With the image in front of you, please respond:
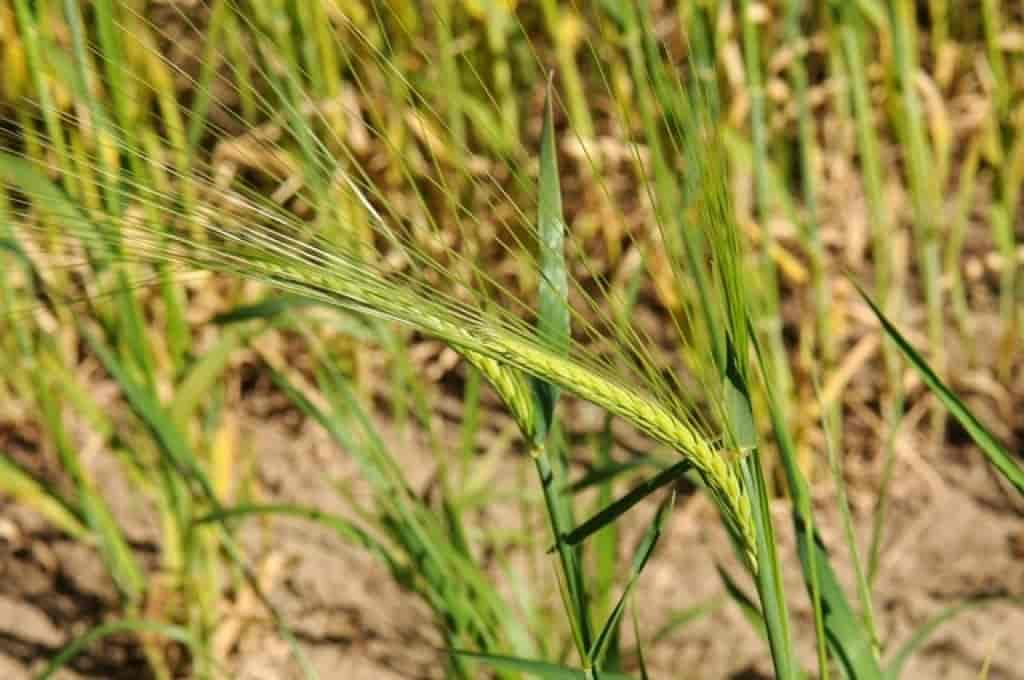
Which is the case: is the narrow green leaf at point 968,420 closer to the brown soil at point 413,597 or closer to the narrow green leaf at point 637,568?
the narrow green leaf at point 637,568

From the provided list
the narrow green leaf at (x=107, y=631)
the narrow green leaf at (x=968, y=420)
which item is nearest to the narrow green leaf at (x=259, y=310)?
the narrow green leaf at (x=107, y=631)

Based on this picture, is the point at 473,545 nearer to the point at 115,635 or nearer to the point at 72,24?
the point at 115,635

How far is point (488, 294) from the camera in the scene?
4.24 feet

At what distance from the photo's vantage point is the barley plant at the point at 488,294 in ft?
3.76

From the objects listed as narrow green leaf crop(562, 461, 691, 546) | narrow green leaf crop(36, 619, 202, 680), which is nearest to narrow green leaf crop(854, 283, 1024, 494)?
narrow green leaf crop(562, 461, 691, 546)

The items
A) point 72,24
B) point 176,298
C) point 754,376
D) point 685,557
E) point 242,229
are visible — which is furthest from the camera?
point 685,557

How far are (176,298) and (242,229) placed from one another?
0.77 metres

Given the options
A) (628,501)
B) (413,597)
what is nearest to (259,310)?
(413,597)

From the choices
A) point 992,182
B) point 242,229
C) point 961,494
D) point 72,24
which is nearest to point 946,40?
point 992,182

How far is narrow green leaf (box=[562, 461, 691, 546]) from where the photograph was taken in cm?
84

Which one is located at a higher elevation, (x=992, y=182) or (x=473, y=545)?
(x=992, y=182)

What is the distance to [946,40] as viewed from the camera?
6.68 ft

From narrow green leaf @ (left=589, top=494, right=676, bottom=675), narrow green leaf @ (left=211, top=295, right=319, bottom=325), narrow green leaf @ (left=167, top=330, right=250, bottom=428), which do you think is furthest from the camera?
narrow green leaf @ (left=167, top=330, right=250, bottom=428)

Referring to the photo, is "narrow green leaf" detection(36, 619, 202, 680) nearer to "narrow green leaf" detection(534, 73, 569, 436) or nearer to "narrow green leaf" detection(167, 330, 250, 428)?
"narrow green leaf" detection(167, 330, 250, 428)
